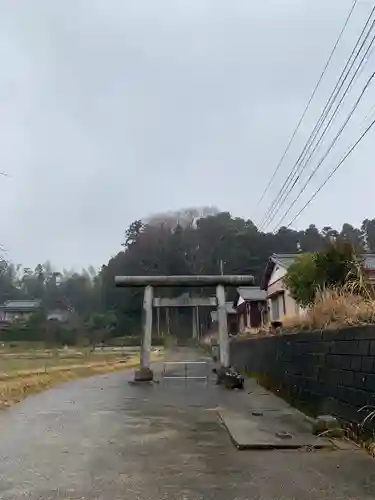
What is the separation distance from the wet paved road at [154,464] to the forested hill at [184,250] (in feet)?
127

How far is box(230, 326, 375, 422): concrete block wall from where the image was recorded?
259 inches

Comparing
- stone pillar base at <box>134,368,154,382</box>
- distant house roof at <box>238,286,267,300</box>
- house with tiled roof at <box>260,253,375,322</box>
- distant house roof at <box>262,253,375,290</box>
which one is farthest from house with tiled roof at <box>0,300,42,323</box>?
stone pillar base at <box>134,368,154,382</box>

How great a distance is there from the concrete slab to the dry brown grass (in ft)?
4.52

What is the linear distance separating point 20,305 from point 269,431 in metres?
71.6

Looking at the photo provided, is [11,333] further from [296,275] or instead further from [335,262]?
[335,262]

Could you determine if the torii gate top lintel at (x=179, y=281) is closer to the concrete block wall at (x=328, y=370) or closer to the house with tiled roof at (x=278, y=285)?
the concrete block wall at (x=328, y=370)

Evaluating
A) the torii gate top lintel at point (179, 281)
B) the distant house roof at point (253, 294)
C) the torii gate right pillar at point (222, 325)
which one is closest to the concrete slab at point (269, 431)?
the torii gate right pillar at point (222, 325)

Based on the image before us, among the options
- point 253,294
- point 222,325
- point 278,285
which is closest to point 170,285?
point 222,325

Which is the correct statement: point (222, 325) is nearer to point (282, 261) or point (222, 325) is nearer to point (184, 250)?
point (282, 261)

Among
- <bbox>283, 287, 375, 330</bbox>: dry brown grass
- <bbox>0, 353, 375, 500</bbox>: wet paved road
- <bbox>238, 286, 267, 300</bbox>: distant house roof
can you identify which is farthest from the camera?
<bbox>238, 286, 267, 300</bbox>: distant house roof

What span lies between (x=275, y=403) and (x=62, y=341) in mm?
44189

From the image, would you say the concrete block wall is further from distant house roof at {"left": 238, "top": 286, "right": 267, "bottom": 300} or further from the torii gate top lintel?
distant house roof at {"left": 238, "top": 286, "right": 267, "bottom": 300}

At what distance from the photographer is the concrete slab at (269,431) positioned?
22.0 feet

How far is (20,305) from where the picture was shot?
76000 millimetres
